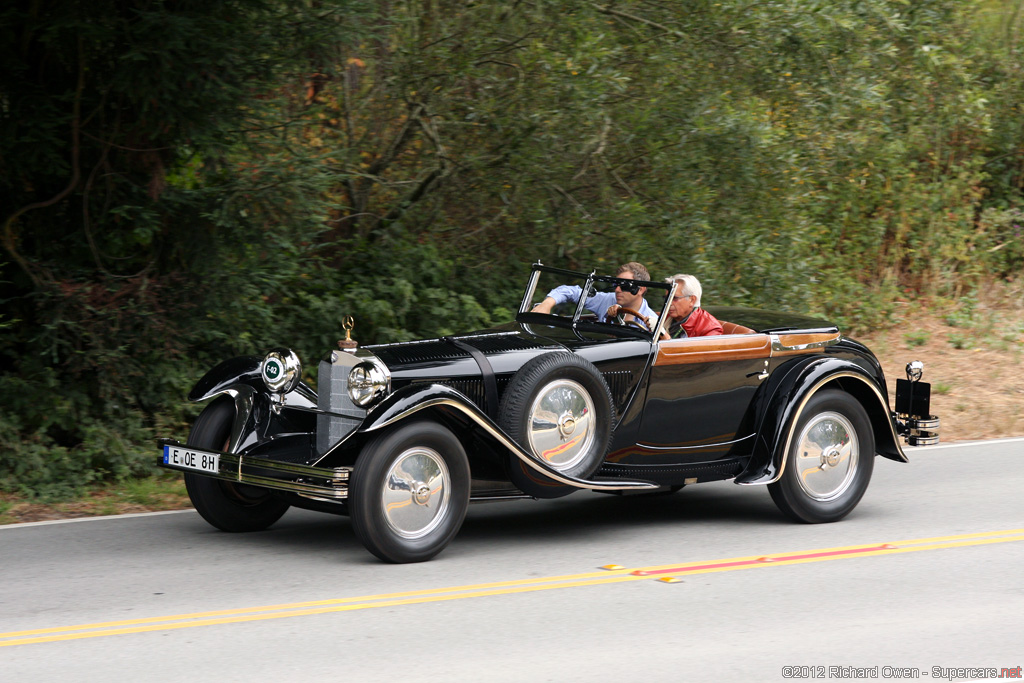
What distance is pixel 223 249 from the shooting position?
984 centimetres

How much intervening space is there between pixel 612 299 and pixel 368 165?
16.5 ft

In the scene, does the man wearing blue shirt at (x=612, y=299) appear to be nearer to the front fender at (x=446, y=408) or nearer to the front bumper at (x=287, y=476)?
the front fender at (x=446, y=408)

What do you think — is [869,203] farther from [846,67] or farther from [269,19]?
[269,19]

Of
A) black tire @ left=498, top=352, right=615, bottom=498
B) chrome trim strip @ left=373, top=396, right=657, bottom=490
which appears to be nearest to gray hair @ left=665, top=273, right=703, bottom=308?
black tire @ left=498, top=352, right=615, bottom=498

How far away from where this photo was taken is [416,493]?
6.29 m

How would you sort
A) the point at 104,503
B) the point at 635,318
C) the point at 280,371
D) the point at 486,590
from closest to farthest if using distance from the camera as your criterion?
the point at 486,590
the point at 280,371
the point at 635,318
the point at 104,503

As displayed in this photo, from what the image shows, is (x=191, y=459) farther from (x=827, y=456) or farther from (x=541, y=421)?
(x=827, y=456)

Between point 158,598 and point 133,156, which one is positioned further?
point 133,156

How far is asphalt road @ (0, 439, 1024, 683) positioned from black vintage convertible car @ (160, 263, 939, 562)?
32 cm

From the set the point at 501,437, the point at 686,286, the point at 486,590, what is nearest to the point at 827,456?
the point at 686,286

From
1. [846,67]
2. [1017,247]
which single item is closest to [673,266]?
[846,67]

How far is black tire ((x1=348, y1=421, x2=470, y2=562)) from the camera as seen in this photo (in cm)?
612

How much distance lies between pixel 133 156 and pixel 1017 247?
13.5 metres

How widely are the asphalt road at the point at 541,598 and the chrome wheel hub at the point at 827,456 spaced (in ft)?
0.80
